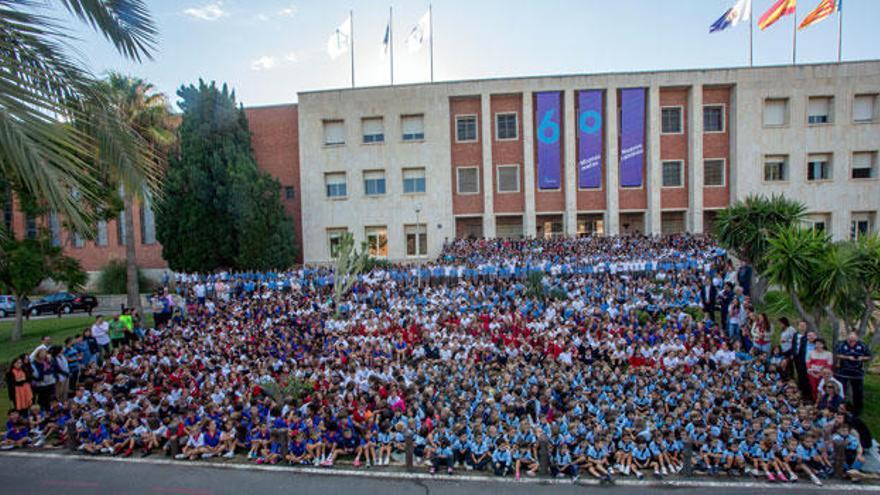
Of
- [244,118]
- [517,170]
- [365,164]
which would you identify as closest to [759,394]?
[517,170]

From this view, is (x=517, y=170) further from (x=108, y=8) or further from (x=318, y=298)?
(x=108, y=8)

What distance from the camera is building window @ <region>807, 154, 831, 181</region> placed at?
32.0m

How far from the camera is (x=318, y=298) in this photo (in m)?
22.6

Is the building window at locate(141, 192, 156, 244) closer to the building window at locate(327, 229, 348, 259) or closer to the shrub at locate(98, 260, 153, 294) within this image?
the shrub at locate(98, 260, 153, 294)

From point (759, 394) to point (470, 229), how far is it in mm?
25356

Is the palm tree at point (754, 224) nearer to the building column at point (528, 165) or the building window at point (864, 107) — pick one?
the building column at point (528, 165)

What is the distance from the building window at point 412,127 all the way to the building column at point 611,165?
12.5 metres

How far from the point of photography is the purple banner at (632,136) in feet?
107

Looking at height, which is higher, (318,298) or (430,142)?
(430,142)

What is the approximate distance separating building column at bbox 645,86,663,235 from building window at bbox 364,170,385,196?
18.1 meters

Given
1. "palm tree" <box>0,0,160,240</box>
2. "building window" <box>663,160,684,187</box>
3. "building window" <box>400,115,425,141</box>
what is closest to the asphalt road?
"palm tree" <box>0,0,160,240</box>

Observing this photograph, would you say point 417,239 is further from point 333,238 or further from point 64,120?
point 64,120

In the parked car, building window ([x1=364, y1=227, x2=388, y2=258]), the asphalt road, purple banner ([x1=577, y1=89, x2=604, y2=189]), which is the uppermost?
purple banner ([x1=577, y1=89, x2=604, y2=189])

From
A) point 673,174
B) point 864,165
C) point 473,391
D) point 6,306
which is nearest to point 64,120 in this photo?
point 473,391
